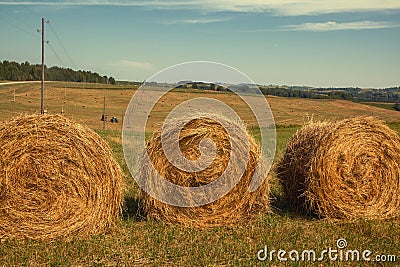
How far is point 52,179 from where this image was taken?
6477 mm

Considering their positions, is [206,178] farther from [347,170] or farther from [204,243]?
[347,170]

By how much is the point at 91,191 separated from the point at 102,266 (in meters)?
1.45

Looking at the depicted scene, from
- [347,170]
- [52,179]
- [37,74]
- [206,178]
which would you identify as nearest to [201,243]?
[206,178]

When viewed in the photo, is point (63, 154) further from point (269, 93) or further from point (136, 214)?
point (269, 93)

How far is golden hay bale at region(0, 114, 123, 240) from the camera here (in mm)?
6273

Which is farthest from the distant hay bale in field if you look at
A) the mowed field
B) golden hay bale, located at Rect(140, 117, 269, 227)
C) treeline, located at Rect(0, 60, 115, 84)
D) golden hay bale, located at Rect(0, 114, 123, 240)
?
treeline, located at Rect(0, 60, 115, 84)

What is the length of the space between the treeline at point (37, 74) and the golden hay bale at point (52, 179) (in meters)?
66.7

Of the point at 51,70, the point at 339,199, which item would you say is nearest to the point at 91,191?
the point at 339,199

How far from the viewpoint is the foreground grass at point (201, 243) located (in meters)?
5.61

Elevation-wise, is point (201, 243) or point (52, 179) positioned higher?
point (52, 179)

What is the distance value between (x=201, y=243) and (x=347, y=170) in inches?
112

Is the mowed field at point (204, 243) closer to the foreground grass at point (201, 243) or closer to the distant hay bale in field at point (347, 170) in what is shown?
the foreground grass at point (201, 243)

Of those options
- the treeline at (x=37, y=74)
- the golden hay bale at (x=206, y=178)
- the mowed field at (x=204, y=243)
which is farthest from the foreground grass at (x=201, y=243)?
the treeline at (x=37, y=74)

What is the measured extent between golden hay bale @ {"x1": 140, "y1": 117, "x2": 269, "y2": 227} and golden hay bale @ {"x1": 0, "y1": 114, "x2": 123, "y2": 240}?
0.75 metres
